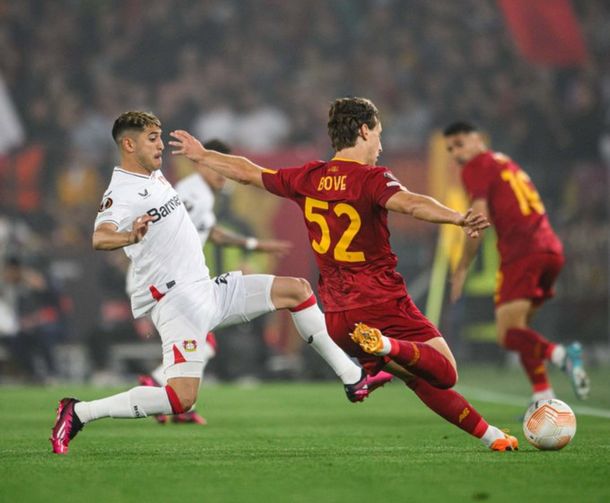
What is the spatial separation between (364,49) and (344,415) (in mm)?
11705

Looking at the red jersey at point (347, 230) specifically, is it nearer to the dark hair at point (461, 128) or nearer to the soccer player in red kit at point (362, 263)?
the soccer player in red kit at point (362, 263)

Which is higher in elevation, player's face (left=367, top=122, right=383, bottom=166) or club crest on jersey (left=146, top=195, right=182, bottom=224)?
player's face (left=367, top=122, right=383, bottom=166)

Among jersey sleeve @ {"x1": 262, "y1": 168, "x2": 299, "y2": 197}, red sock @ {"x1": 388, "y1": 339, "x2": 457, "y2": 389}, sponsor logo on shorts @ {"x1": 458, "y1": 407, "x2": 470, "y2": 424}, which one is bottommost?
sponsor logo on shorts @ {"x1": 458, "y1": 407, "x2": 470, "y2": 424}

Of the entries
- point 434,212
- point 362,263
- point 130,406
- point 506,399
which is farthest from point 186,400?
point 506,399

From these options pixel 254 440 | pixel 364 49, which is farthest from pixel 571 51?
pixel 254 440

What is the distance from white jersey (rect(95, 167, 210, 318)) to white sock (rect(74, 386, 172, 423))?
2.12ft

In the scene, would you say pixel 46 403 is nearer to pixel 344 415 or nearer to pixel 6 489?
pixel 344 415

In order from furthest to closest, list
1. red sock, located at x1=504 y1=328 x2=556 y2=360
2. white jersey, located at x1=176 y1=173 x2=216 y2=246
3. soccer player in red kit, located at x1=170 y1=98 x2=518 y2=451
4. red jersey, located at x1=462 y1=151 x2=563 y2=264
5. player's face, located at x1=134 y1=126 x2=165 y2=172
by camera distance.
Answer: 1. red jersey, located at x1=462 y1=151 x2=563 y2=264
2. red sock, located at x1=504 y1=328 x2=556 y2=360
3. white jersey, located at x1=176 y1=173 x2=216 y2=246
4. player's face, located at x1=134 y1=126 x2=165 y2=172
5. soccer player in red kit, located at x1=170 y1=98 x2=518 y2=451

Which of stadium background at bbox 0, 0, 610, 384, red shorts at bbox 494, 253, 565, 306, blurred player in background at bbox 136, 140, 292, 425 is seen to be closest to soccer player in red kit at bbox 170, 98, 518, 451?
blurred player in background at bbox 136, 140, 292, 425

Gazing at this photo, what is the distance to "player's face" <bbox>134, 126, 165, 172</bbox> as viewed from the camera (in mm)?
7355

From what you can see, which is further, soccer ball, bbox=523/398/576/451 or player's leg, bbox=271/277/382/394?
player's leg, bbox=271/277/382/394

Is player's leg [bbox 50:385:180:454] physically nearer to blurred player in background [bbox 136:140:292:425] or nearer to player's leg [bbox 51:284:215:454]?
player's leg [bbox 51:284:215:454]

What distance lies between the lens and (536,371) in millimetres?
10195

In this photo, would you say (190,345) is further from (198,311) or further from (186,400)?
(186,400)
